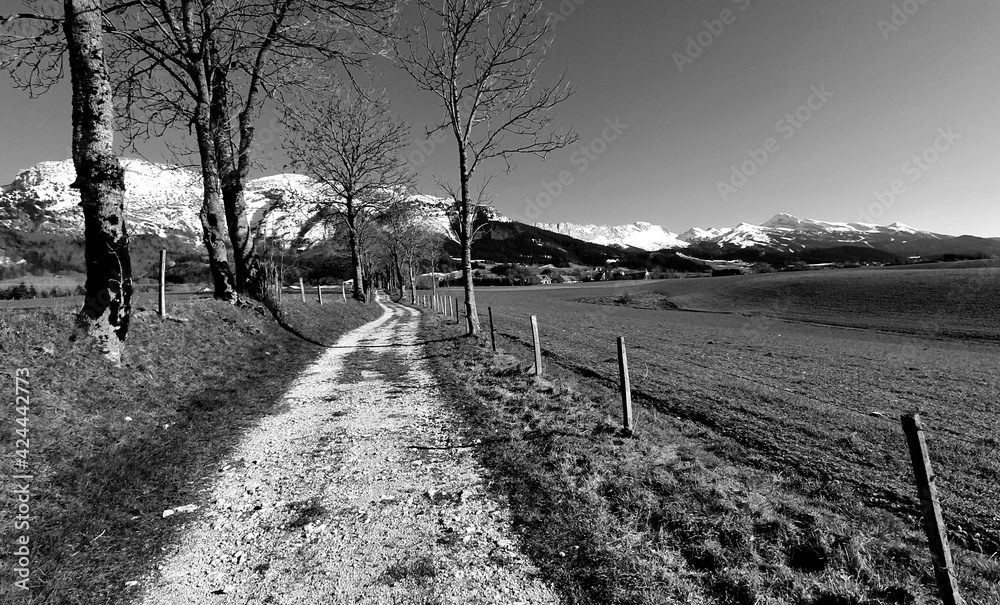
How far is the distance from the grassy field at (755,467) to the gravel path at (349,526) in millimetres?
489

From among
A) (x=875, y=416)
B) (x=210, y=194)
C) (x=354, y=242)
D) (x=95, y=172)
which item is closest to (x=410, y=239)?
(x=354, y=242)

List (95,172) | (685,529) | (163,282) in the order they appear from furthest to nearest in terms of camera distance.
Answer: (163,282), (95,172), (685,529)

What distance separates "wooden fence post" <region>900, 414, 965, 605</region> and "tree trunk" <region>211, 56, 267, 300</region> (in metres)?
16.2

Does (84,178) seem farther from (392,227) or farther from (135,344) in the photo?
(392,227)

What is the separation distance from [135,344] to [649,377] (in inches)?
457

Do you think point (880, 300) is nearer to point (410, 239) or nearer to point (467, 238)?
point (467, 238)

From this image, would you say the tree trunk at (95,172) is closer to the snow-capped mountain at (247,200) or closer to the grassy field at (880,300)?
the snow-capped mountain at (247,200)

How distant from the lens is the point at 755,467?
543 centimetres

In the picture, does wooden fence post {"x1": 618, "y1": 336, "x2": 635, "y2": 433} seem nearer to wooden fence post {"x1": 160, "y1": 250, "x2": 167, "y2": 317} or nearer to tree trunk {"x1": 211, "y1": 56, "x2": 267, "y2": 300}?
wooden fence post {"x1": 160, "y1": 250, "x2": 167, "y2": 317}

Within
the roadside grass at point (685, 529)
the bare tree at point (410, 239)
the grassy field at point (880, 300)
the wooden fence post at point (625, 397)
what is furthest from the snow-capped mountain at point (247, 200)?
the grassy field at point (880, 300)

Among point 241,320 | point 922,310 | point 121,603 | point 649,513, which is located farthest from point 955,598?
point 922,310

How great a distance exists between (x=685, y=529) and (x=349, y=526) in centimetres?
309

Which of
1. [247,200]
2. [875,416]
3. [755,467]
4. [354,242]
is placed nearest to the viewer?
[755,467]

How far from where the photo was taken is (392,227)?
3803cm
